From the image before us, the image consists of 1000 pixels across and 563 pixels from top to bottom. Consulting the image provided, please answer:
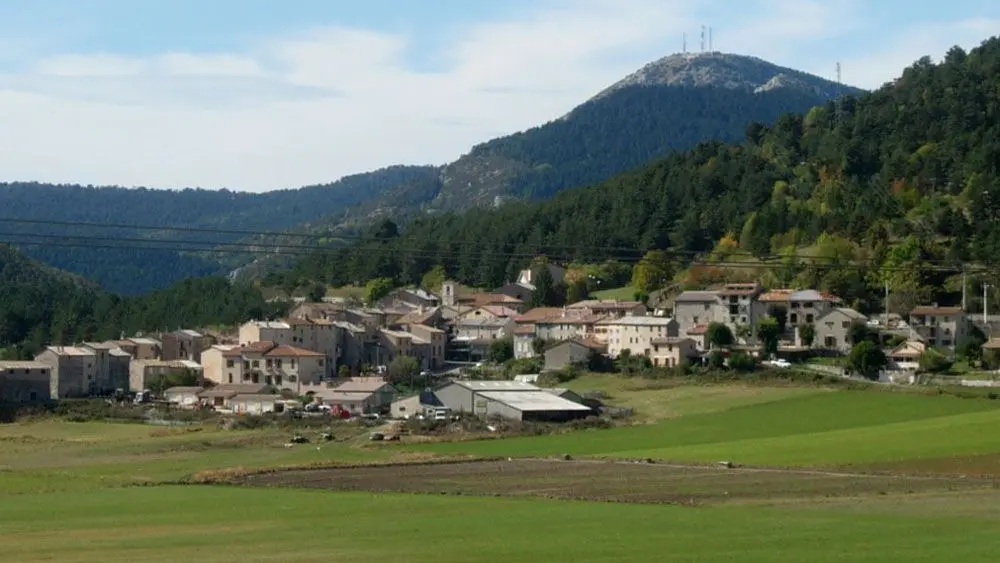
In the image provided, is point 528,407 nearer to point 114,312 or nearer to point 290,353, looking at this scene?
point 290,353

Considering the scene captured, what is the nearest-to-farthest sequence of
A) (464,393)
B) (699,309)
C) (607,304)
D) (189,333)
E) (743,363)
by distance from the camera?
(464,393), (743,363), (699,309), (607,304), (189,333)

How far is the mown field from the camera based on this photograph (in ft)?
122

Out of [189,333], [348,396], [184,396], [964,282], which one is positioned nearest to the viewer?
[348,396]

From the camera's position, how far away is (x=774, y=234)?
411 ft

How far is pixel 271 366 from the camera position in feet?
351

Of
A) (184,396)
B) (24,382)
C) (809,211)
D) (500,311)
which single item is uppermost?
(809,211)

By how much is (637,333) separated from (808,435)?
36166 millimetres

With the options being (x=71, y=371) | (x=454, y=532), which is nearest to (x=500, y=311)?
(x=71, y=371)

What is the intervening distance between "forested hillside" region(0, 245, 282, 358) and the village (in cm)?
844

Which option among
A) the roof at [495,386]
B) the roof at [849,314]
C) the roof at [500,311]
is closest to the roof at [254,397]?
the roof at [495,386]

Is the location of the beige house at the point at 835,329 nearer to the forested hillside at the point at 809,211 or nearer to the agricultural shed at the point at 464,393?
the forested hillside at the point at 809,211

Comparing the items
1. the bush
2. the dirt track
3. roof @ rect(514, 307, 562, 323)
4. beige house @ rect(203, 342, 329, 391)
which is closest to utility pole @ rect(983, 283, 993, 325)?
the bush

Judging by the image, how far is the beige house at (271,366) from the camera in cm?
10638

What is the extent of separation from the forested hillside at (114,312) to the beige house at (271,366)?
20.8m
